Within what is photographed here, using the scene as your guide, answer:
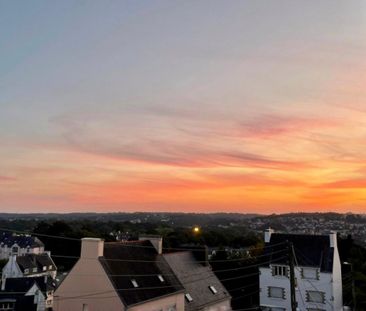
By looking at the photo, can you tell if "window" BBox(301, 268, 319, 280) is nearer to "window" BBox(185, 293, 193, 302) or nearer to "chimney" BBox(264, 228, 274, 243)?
"chimney" BBox(264, 228, 274, 243)

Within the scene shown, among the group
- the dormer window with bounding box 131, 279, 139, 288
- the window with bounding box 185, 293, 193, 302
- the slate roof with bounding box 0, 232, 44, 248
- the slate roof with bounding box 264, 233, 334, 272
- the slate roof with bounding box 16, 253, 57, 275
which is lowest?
the slate roof with bounding box 16, 253, 57, 275

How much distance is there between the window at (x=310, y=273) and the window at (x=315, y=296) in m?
1.43

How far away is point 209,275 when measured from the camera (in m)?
43.7

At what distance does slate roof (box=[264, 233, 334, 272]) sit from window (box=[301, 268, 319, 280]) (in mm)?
463

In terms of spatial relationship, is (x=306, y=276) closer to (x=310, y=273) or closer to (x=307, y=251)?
(x=310, y=273)

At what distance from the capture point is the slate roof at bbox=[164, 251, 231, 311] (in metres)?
38.7

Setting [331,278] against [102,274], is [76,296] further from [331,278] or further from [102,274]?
[331,278]

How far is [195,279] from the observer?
41281 millimetres

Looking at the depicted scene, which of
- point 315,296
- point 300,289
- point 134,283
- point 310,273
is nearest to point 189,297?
point 134,283

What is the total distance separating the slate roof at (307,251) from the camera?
48031 mm

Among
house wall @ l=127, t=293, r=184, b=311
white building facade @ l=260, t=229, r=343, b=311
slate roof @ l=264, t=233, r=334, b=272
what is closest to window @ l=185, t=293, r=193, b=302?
house wall @ l=127, t=293, r=184, b=311

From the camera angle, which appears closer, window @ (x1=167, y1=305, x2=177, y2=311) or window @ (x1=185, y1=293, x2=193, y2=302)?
window @ (x1=167, y1=305, x2=177, y2=311)

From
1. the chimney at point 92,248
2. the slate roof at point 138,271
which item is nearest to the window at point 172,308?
the slate roof at point 138,271

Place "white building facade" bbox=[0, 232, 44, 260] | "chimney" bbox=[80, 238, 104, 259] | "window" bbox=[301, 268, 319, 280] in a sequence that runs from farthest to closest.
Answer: "white building facade" bbox=[0, 232, 44, 260] < "window" bbox=[301, 268, 319, 280] < "chimney" bbox=[80, 238, 104, 259]
